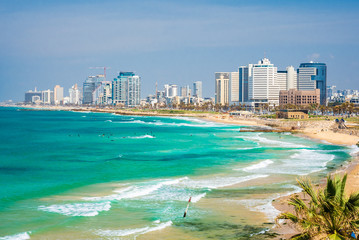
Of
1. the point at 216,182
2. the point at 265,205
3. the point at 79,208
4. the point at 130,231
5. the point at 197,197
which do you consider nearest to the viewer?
the point at 130,231

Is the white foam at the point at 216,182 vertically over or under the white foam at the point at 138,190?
over

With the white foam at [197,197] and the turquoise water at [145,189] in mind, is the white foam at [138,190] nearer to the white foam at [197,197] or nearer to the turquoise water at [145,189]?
the turquoise water at [145,189]

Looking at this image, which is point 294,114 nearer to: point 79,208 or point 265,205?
point 265,205

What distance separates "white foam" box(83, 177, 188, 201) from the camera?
30.4m

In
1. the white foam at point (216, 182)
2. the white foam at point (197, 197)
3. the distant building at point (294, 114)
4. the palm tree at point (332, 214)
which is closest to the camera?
the palm tree at point (332, 214)

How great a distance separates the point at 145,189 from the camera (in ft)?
109

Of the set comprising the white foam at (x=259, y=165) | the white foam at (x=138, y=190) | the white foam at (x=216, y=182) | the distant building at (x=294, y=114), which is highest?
the distant building at (x=294, y=114)

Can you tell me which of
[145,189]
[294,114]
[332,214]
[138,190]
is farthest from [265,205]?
[294,114]

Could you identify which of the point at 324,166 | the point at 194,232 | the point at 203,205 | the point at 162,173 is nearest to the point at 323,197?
the point at 194,232

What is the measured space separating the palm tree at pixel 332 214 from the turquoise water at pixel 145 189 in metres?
7.36

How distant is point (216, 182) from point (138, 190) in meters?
6.91

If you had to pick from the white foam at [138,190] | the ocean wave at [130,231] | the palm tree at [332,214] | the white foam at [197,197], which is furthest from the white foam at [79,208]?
the palm tree at [332,214]

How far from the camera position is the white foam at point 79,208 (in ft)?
85.0

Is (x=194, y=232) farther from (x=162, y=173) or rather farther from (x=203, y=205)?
(x=162, y=173)
